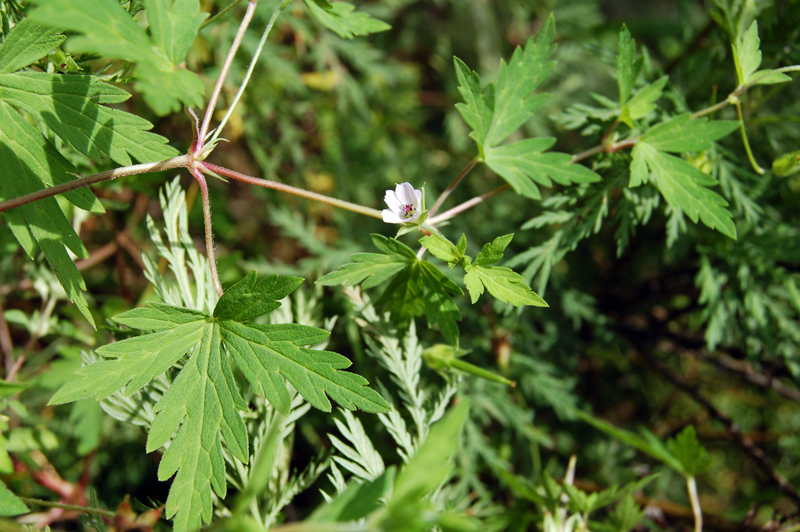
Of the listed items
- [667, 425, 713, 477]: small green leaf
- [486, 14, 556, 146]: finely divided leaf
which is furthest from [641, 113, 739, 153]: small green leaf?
[667, 425, 713, 477]: small green leaf

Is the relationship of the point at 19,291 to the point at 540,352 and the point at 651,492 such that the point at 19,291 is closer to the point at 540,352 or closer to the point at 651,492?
the point at 540,352

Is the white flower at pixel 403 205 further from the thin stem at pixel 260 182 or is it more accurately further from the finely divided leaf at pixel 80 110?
the finely divided leaf at pixel 80 110

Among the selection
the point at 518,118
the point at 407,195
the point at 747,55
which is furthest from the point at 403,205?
the point at 747,55

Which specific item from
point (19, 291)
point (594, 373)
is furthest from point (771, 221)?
point (19, 291)

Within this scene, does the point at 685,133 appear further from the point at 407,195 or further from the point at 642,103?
the point at 407,195

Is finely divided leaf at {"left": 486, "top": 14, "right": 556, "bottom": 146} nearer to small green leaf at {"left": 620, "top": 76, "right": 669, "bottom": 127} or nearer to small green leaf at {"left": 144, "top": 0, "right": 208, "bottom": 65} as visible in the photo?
small green leaf at {"left": 620, "top": 76, "right": 669, "bottom": 127}

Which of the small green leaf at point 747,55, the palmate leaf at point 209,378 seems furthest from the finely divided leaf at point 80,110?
the small green leaf at point 747,55
